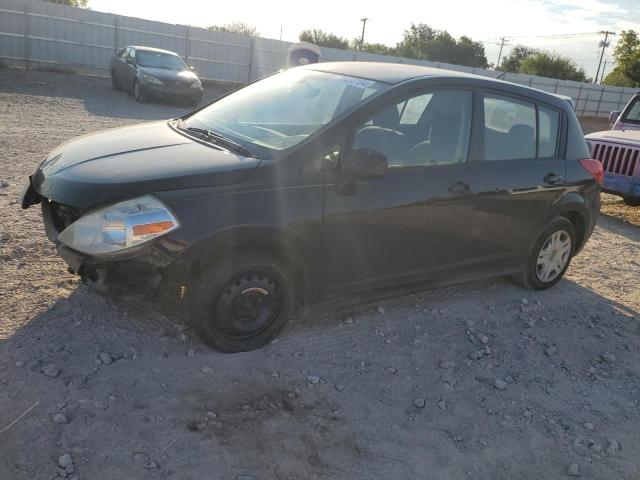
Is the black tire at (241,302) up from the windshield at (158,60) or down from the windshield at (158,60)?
down

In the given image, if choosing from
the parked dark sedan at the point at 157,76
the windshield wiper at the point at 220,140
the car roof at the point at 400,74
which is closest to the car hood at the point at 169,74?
the parked dark sedan at the point at 157,76

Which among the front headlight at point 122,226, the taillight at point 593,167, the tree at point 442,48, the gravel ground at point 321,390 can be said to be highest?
the tree at point 442,48

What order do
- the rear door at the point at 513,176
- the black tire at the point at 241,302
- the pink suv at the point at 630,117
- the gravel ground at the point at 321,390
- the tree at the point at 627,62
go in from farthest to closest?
1. the tree at the point at 627,62
2. the pink suv at the point at 630,117
3. the rear door at the point at 513,176
4. the black tire at the point at 241,302
5. the gravel ground at the point at 321,390

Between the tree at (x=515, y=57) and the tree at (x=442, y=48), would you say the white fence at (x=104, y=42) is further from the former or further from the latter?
the tree at (x=515, y=57)

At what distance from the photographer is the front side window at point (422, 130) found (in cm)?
380

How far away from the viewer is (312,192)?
3.49 meters

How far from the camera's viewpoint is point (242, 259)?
336 cm

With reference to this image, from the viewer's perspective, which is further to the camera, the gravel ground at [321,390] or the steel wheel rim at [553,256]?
the steel wheel rim at [553,256]

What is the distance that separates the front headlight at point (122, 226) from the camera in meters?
3.06

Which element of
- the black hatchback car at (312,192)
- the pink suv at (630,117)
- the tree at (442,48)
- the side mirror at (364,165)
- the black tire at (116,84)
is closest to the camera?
the black hatchback car at (312,192)

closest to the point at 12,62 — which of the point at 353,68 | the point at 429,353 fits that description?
the point at 353,68

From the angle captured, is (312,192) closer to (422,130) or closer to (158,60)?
(422,130)

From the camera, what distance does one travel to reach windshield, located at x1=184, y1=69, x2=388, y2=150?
3.78 metres

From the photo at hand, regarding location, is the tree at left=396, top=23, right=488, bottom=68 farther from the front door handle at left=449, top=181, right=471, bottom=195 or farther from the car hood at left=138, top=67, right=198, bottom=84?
the front door handle at left=449, top=181, right=471, bottom=195
